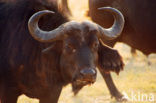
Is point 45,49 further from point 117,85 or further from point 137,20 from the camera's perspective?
point 117,85

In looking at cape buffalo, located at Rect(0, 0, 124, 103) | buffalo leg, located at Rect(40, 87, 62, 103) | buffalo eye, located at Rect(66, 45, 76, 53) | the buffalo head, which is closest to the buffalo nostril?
the buffalo head

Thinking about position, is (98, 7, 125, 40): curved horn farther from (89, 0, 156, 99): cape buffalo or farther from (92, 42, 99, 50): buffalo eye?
(89, 0, 156, 99): cape buffalo

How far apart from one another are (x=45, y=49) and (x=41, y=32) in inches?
8.8

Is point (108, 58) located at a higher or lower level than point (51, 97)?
higher

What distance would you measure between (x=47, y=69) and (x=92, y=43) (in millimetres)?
692

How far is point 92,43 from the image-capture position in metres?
5.19

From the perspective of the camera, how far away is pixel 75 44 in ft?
16.8

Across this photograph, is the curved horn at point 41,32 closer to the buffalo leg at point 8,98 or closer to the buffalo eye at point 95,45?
the buffalo eye at point 95,45

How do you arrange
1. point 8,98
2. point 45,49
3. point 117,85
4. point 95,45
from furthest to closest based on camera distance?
point 117,85
point 8,98
point 45,49
point 95,45

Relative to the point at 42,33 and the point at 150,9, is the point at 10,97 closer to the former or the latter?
the point at 42,33

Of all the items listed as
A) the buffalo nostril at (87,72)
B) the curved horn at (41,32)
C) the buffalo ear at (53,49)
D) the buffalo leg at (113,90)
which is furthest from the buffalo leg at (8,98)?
the buffalo leg at (113,90)

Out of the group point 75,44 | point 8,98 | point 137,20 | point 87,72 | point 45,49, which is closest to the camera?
point 87,72

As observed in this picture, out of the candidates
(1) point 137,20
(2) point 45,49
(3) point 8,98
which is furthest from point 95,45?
(1) point 137,20

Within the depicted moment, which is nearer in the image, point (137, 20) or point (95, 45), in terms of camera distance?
point (95, 45)
